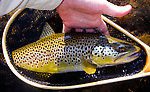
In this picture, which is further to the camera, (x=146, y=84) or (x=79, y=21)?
(x=79, y=21)

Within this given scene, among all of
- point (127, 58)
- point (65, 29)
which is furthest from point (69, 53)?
point (127, 58)

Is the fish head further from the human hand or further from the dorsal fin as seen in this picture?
the dorsal fin

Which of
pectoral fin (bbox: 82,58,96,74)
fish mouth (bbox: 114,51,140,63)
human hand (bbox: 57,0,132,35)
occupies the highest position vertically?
human hand (bbox: 57,0,132,35)

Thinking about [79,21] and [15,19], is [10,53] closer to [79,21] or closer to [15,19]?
[15,19]

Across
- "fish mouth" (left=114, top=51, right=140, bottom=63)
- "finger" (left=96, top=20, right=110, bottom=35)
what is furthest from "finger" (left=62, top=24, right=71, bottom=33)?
"fish mouth" (left=114, top=51, right=140, bottom=63)

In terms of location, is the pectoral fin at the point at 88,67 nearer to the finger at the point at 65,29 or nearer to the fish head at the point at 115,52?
the fish head at the point at 115,52

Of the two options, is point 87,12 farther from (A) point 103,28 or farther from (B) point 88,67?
(B) point 88,67

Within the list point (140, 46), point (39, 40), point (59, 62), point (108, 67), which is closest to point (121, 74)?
point (108, 67)
